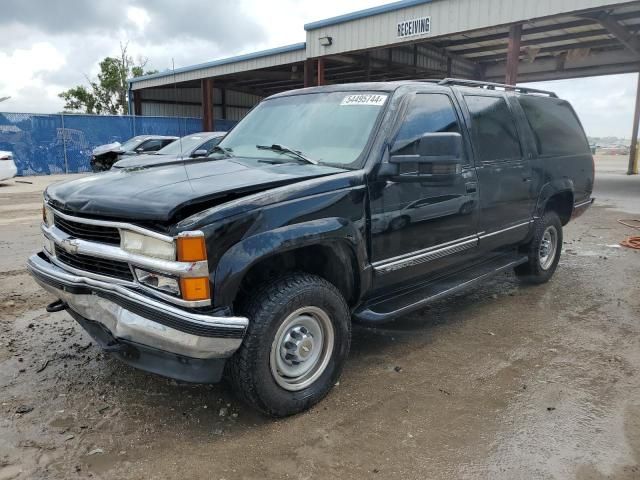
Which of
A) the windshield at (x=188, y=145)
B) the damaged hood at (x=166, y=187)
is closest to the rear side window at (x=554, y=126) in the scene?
the damaged hood at (x=166, y=187)

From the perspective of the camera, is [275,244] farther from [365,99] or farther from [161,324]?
[365,99]

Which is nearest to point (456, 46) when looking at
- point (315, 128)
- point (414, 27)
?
point (414, 27)

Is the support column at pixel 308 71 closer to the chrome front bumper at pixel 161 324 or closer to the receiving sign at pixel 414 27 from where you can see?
the receiving sign at pixel 414 27

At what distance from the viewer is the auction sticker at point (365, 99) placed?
11.8 ft

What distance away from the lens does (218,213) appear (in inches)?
98.6

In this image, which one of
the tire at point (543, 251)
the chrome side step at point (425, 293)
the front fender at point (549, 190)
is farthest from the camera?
the tire at point (543, 251)

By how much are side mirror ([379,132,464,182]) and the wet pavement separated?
135cm

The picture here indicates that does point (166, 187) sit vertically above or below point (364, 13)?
below

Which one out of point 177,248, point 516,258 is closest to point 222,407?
point 177,248

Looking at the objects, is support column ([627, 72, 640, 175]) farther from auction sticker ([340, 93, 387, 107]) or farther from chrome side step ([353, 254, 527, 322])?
auction sticker ([340, 93, 387, 107])

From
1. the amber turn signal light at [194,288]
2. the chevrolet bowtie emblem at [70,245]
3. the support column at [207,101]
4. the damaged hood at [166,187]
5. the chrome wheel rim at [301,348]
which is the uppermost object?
the support column at [207,101]

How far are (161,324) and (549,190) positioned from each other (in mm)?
4227

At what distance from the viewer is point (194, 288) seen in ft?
8.11

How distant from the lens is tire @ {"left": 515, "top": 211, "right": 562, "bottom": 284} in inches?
210
